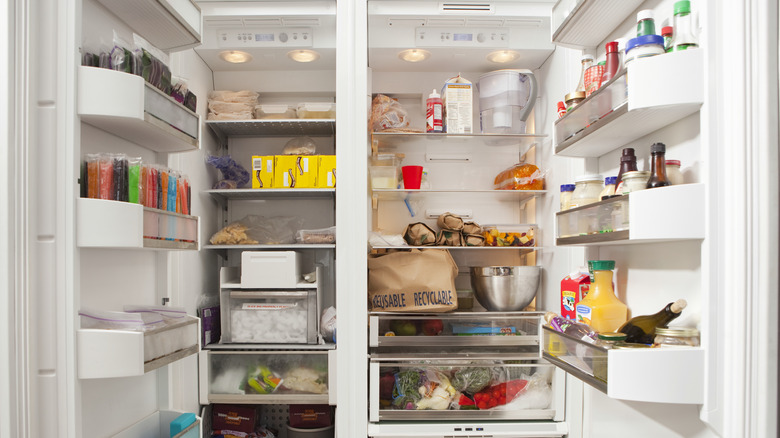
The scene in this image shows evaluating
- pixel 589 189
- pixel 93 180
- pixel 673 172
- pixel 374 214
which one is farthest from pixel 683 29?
pixel 374 214

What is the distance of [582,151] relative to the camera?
1.52m

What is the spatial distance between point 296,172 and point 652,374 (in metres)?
1.73

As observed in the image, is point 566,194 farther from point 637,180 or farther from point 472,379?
point 472,379

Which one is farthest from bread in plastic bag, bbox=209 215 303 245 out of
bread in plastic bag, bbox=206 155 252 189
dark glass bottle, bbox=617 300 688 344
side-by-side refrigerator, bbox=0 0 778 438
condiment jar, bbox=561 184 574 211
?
dark glass bottle, bbox=617 300 688 344

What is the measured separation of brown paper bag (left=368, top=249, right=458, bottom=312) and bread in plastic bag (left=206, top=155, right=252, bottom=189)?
2.57ft

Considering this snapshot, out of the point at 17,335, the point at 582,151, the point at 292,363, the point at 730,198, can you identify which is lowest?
the point at 292,363

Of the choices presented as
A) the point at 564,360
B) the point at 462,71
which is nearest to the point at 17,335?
the point at 564,360

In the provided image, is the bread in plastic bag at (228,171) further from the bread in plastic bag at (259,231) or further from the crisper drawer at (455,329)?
the crisper drawer at (455,329)

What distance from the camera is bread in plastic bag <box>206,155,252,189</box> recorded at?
2416 millimetres

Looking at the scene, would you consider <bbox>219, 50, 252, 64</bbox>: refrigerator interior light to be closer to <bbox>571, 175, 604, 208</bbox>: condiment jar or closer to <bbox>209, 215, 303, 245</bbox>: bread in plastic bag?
<bbox>209, 215, 303, 245</bbox>: bread in plastic bag

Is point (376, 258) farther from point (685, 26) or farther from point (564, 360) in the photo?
point (685, 26)

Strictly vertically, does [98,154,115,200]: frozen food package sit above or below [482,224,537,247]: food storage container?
above

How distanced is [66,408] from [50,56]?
2.43 feet

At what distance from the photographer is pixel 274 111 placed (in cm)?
246
